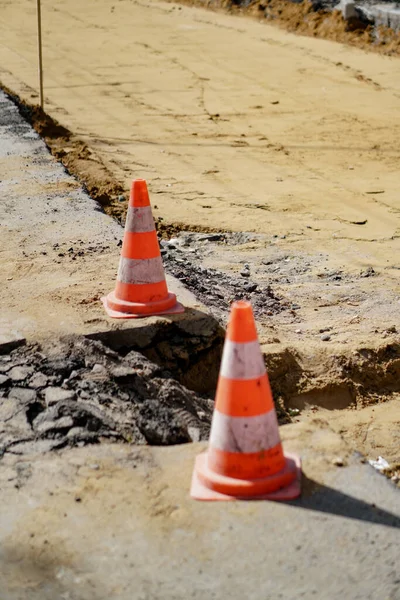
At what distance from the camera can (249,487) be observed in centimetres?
312

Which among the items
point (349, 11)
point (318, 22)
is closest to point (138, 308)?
point (349, 11)

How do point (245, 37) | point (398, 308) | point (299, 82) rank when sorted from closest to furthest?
1. point (398, 308)
2. point (299, 82)
3. point (245, 37)

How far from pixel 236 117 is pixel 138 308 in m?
7.32

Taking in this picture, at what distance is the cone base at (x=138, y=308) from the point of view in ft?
15.2

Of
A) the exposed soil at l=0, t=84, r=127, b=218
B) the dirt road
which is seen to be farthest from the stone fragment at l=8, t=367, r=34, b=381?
the exposed soil at l=0, t=84, r=127, b=218

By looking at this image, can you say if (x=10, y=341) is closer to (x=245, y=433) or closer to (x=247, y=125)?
(x=245, y=433)

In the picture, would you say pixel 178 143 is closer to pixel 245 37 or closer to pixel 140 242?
pixel 140 242

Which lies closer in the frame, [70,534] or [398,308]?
[70,534]

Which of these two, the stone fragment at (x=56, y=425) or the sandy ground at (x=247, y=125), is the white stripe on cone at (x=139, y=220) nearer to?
the sandy ground at (x=247, y=125)

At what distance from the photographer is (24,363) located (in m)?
4.16

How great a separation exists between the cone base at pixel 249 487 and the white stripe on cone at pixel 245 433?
0.10 m

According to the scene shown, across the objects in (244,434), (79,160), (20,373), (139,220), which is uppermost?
(139,220)

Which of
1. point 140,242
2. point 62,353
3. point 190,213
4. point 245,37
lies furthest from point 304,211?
point 245,37

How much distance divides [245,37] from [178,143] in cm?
755
